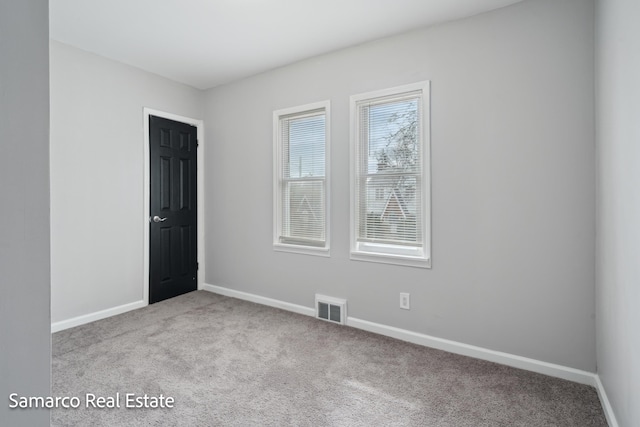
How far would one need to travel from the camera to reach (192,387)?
7.07ft

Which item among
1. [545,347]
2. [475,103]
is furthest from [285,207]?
→ [545,347]

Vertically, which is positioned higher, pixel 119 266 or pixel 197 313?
pixel 119 266

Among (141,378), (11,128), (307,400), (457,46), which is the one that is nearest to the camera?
(11,128)

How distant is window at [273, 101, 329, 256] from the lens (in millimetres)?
3453

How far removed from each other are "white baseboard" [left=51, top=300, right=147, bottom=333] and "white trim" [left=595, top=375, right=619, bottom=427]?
409 cm

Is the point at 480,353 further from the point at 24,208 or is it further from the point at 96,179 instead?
the point at 96,179

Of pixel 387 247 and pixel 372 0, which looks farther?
pixel 387 247

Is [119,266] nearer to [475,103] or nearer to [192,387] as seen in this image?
[192,387]

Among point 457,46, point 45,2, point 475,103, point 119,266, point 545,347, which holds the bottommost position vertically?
point 545,347

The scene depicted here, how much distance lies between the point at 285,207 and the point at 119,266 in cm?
189

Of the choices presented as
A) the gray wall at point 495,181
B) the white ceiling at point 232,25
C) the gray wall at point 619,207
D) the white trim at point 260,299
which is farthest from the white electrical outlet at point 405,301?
the white ceiling at point 232,25

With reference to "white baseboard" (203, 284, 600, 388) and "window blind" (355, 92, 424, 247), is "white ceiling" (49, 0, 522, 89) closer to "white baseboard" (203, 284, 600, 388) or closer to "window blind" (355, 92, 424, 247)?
"window blind" (355, 92, 424, 247)

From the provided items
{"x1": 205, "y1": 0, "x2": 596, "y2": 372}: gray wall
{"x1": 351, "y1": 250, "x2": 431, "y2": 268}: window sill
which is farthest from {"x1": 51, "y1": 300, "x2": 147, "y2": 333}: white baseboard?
{"x1": 351, "y1": 250, "x2": 431, "y2": 268}: window sill

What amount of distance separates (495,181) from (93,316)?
3.92 meters
